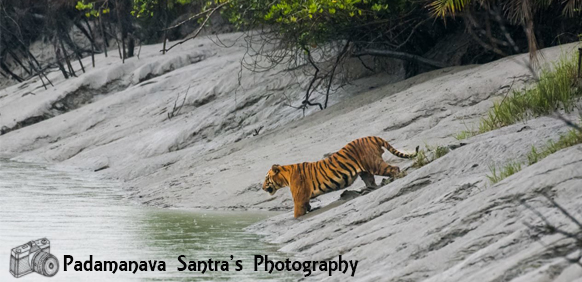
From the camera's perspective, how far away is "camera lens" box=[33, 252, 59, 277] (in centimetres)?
922

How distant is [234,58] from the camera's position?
94.9 feet

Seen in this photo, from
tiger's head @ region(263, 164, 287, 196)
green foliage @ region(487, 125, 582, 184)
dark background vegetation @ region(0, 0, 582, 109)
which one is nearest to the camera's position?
green foliage @ region(487, 125, 582, 184)


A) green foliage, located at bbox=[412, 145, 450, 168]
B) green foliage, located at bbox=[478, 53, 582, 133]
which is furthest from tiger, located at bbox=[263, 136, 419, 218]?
green foliage, located at bbox=[478, 53, 582, 133]

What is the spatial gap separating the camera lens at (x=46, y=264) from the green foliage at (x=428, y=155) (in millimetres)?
4580

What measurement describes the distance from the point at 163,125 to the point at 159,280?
16096 mm

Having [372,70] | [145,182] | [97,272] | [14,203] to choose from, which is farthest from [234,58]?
[97,272]

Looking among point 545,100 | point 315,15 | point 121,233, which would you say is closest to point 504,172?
point 545,100

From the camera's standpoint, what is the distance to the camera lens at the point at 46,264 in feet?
30.2

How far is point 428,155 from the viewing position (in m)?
12.7

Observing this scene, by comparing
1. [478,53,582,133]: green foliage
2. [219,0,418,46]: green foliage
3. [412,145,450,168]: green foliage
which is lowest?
[412,145,450,168]: green foliage

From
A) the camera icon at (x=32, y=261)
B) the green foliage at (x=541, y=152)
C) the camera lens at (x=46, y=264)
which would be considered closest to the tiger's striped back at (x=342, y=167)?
the green foliage at (x=541, y=152)

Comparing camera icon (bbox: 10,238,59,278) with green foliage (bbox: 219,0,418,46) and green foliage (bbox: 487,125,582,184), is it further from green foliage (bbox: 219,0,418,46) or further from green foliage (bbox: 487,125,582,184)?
green foliage (bbox: 219,0,418,46)

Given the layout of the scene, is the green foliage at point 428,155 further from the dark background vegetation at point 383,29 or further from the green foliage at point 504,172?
the dark background vegetation at point 383,29

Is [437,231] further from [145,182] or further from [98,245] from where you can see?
[145,182]
